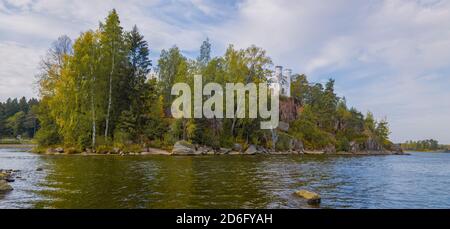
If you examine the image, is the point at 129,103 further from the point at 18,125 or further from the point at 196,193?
the point at 18,125

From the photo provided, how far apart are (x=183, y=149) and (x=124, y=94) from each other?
15870 mm

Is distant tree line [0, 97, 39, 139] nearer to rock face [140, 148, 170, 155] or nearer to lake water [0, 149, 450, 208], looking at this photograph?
rock face [140, 148, 170, 155]

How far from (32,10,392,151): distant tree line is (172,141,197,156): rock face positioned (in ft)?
12.9

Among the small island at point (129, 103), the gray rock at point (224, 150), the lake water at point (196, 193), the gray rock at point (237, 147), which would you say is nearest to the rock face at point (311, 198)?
the lake water at point (196, 193)

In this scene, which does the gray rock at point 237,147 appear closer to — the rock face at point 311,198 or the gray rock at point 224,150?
the gray rock at point 224,150

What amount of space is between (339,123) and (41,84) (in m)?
103

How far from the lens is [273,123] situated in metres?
90.0

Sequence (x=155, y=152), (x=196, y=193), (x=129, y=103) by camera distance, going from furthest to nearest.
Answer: (x=129, y=103) < (x=155, y=152) < (x=196, y=193)

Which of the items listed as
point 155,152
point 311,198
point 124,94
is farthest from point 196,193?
point 124,94

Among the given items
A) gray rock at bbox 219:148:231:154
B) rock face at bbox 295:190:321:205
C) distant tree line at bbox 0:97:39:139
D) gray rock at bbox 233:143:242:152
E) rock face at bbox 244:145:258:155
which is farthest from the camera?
distant tree line at bbox 0:97:39:139

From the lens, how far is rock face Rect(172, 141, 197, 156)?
62300mm

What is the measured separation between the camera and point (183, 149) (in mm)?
63156

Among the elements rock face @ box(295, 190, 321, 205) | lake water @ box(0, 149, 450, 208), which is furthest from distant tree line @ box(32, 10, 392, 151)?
rock face @ box(295, 190, 321, 205)
